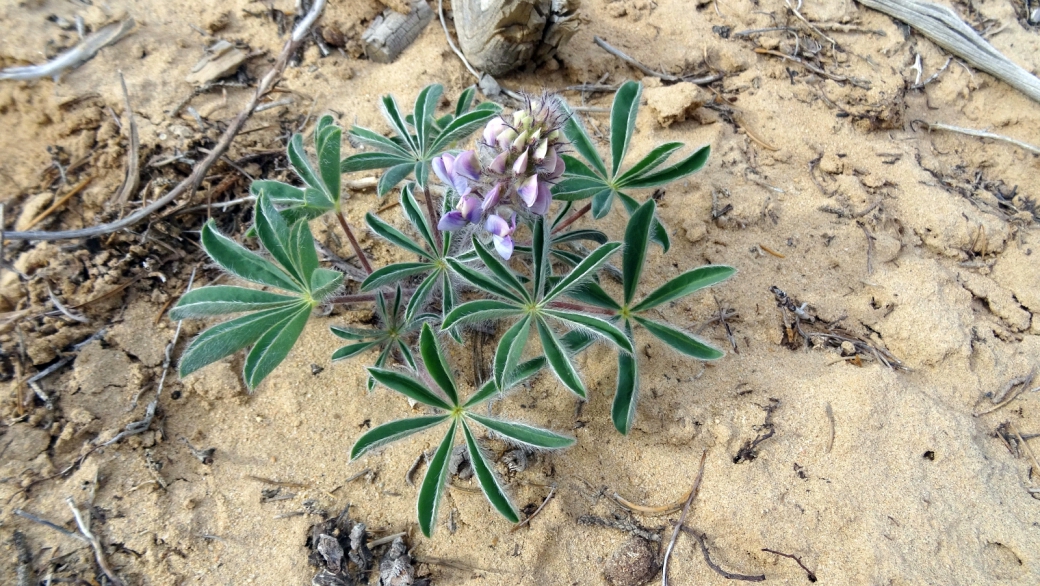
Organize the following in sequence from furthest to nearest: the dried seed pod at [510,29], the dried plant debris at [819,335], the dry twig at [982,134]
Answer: the dry twig at [982,134], the dried seed pod at [510,29], the dried plant debris at [819,335]

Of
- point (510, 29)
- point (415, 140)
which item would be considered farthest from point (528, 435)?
point (510, 29)

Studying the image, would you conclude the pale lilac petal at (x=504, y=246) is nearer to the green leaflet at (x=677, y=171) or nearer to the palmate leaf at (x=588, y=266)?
the palmate leaf at (x=588, y=266)

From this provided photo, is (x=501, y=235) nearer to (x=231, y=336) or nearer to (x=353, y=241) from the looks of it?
(x=353, y=241)

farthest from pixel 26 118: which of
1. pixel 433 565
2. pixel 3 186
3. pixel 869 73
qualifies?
pixel 869 73

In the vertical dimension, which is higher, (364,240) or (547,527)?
(364,240)

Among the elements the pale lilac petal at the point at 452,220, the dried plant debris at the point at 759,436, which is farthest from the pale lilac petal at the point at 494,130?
the dried plant debris at the point at 759,436

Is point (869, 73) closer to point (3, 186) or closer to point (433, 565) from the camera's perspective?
point (433, 565)
